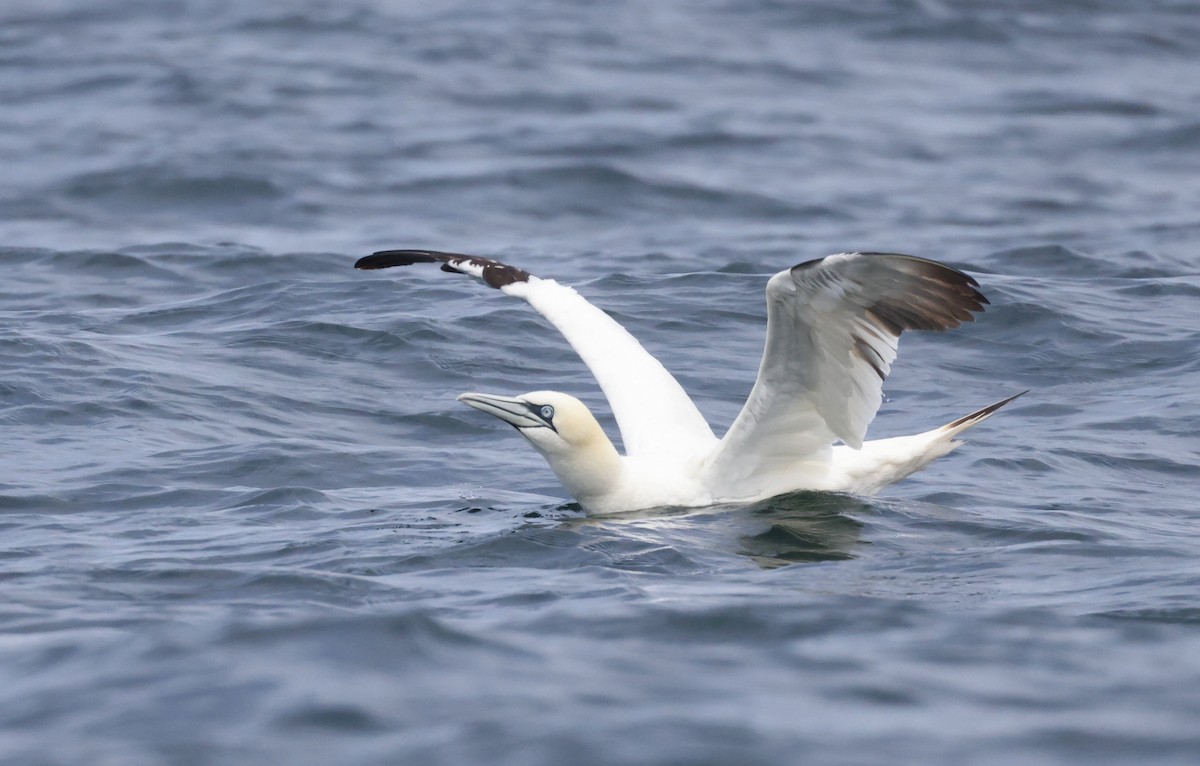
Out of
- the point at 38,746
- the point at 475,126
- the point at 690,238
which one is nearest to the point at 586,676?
the point at 38,746

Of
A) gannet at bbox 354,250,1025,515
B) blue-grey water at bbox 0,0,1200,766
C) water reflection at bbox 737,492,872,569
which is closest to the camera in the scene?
blue-grey water at bbox 0,0,1200,766

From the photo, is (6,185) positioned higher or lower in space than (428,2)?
lower

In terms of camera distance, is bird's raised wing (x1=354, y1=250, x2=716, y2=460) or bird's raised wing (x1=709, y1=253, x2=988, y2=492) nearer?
bird's raised wing (x1=709, y1=253, x2=988, y2=492)

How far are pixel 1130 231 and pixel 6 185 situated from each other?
11128mm

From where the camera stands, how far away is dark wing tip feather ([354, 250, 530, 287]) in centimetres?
1016

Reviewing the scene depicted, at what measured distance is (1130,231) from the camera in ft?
52.6

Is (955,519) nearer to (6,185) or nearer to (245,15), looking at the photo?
(6,185)

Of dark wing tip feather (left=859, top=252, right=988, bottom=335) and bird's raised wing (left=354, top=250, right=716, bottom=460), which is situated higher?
dark wing tip feather (left=859, top=252, right=988, bottom=335)

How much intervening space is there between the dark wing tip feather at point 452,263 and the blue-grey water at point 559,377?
0.98 m

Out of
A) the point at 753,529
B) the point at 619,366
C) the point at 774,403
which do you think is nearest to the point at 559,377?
the point at 619,366

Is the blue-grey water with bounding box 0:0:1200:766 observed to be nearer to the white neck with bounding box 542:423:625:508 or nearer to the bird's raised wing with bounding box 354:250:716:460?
the white neck with bounding box 542:423:625:508

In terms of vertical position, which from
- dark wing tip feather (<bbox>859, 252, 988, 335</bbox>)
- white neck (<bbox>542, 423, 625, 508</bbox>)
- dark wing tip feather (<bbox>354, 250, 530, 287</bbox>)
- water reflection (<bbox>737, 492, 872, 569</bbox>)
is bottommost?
water reflection (<bbox>737, 492, 872, 569</bbox>)

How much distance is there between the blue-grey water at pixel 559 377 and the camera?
5438mm

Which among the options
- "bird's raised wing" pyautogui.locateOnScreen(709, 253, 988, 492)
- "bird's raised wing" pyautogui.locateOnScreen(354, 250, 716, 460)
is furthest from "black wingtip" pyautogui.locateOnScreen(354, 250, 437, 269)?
"bird's raised wing" pyautogui.locateOnScreen(709, 253, 988, 492)
